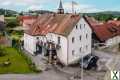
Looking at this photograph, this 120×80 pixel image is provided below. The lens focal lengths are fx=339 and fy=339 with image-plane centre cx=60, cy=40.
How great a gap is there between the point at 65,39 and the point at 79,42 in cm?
304

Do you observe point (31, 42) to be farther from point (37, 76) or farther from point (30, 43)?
point (37, 76)

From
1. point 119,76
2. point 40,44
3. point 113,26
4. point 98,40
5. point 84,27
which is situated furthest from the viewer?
point 113,26

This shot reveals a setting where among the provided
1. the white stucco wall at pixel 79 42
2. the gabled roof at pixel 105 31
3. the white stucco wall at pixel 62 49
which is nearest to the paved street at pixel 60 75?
the white stucco wall at pixel 62 49

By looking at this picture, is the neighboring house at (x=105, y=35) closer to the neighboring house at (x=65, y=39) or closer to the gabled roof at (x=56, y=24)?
the gabled roof at (x=56, y=24)

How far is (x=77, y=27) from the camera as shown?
5056 centimetres

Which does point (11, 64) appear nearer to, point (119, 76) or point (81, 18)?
point (81, 18)

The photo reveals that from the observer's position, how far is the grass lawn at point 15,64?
44.3 metres

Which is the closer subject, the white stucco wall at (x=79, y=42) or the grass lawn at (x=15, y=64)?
the grass lawn at (x=15, y=64)

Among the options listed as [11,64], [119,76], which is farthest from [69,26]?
[119,76]

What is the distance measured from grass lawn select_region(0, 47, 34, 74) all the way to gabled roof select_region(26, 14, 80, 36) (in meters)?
5.95

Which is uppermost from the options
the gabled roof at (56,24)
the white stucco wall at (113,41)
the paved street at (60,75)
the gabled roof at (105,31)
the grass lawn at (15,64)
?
the gabled roof at (56,24)

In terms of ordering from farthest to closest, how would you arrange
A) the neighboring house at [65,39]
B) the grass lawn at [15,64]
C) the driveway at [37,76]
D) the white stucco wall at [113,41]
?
the white stucco wall at [113,41], the neighboring house at [65,39], the grass lawn at [15,64], the driveway at [37,76]

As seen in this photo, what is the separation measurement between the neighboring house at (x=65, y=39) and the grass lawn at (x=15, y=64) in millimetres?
4225

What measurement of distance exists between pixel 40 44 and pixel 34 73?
1702cm
